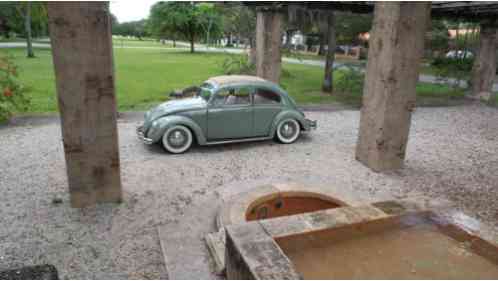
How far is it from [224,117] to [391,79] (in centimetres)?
308

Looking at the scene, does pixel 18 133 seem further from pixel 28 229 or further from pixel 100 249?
pixel 100 249

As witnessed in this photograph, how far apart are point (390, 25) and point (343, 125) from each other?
4086 millimetres

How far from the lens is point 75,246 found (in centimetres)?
352

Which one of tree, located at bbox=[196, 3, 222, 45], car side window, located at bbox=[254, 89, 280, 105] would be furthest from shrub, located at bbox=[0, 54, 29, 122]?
tree, located at bbox=[196, 3, 222, 45]

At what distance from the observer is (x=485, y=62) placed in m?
12.7

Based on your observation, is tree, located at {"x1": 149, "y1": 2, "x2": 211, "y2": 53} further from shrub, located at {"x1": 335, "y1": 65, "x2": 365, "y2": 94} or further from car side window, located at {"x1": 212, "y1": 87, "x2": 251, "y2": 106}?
car side window, located at {"x1": 212, "y1": 87, "x2": 251, "y2": 106}

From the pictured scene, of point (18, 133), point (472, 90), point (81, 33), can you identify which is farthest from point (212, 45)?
point (81, 33)

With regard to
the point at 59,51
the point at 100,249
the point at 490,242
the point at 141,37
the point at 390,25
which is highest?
the point at 141,37

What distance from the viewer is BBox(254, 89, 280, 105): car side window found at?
22.3 feet

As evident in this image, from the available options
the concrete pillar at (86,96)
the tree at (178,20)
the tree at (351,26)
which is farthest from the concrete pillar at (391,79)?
the tree at (178,20)

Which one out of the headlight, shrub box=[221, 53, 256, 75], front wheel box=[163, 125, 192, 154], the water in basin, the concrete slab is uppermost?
shrub box=[221, 53, 256, 75]

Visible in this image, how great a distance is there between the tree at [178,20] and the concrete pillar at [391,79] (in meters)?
31.7

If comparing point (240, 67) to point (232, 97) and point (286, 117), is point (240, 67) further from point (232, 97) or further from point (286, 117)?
point (232, 97)

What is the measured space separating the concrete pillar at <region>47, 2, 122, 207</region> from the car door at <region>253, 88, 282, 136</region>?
321cm
